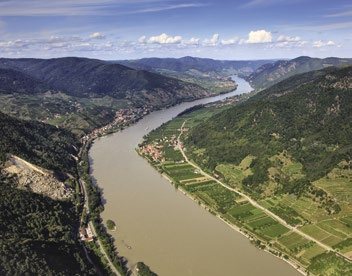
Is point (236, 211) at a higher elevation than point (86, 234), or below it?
higher

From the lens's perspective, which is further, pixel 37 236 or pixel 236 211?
pixel 236 211

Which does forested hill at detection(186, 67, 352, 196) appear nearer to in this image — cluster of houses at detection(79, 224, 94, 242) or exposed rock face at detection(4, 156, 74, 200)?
cluster of houses at detection(79, 224, 94, 242)

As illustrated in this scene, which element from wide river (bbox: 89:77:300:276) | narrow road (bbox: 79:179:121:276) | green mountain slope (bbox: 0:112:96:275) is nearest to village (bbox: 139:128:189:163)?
wide river (bbox: 89:77:300:276)

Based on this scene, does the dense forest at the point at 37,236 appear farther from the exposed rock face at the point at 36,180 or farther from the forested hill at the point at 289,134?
the forested hill at the point at 289,134

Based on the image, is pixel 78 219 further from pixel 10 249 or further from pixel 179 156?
pixel 179 156

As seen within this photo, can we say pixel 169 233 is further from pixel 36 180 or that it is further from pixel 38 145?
pixel 38 145

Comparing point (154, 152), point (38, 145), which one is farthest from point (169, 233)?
point (154, 152)

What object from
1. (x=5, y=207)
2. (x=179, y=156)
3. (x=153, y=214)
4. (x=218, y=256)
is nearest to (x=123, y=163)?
(x=179, y=156)
